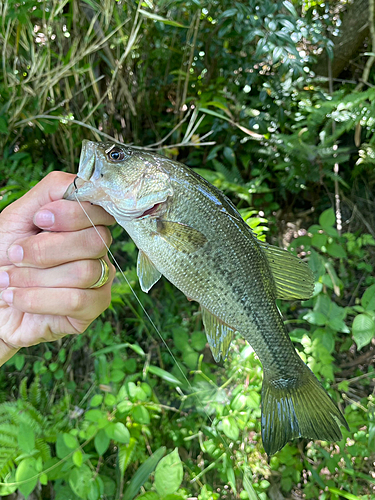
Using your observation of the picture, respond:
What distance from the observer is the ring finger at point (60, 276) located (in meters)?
1.01

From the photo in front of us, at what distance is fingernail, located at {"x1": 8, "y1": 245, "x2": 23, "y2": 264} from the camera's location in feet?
3.25

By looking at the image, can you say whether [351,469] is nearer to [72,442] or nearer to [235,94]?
[72,442]

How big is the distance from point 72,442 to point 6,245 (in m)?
0.96

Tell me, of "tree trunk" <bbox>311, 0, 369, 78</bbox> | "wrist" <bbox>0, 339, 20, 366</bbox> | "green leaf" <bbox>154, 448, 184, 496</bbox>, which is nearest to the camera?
"wrist" <bbox>0, 339, 20, 366</bbox>

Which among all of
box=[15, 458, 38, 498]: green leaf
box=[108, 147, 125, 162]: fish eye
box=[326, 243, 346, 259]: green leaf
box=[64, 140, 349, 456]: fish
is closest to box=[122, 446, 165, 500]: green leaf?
box=[15, 458, 38, 498]: green leaf

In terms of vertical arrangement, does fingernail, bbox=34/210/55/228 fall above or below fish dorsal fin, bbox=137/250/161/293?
above

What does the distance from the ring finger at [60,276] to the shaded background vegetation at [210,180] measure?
2.87 ft

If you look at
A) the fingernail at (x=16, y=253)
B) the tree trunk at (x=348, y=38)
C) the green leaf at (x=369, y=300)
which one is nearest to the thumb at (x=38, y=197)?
the fingernail at (x=16, y=253)

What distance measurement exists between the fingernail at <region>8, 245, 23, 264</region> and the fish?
0.21 metres

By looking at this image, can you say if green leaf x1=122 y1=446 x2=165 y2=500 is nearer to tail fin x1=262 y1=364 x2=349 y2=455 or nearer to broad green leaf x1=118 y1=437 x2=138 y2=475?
broad green leaf x1=118 y1=437 x2=138 y2=475

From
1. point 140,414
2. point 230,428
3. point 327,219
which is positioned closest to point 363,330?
point 327,219

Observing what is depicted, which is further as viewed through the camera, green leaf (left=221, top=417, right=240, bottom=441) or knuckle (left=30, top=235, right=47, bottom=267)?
green leaf (left=221, top=417, right=240, bottom=441)

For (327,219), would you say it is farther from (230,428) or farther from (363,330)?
(230,428)

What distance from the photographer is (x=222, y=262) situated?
0.89m
